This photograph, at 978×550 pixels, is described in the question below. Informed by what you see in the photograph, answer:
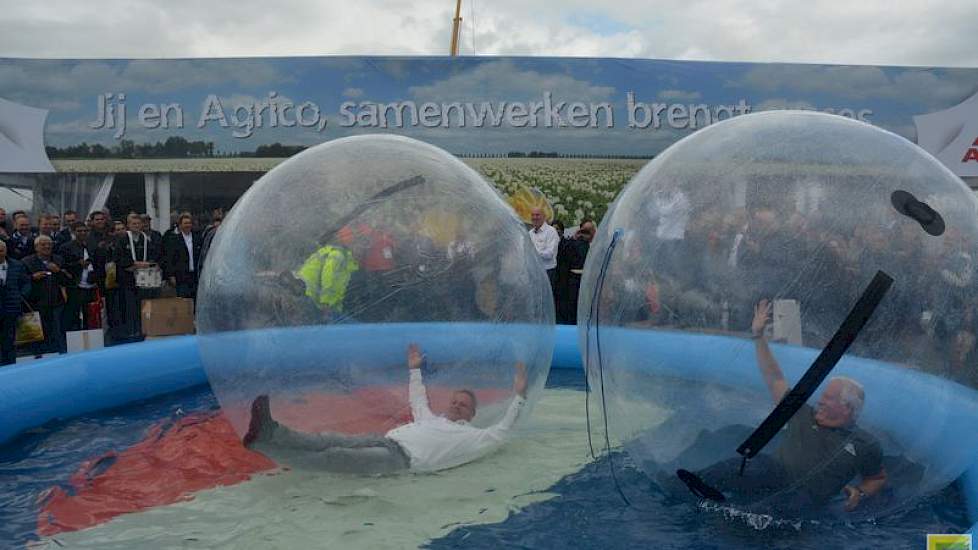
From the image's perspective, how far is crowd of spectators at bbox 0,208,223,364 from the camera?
856 cm

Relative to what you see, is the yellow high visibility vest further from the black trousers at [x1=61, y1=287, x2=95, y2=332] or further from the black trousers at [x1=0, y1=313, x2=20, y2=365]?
the black trousers at [x1=61, y1=287, x2=95, y2=332]

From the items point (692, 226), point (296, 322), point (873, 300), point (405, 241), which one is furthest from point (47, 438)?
point (873, 300)

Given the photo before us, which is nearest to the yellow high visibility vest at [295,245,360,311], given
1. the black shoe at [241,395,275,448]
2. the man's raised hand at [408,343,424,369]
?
the man's raised hand at [408,343,424,369]

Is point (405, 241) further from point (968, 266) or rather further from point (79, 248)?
point (79, 248)

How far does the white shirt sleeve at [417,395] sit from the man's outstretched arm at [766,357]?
5.10 ft

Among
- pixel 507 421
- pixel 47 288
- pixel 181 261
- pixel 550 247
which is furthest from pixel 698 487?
pixel 181 261

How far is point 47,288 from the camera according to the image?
8.53 metres

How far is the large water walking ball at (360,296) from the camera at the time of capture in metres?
3.88

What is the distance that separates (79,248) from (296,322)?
6381 millimetres

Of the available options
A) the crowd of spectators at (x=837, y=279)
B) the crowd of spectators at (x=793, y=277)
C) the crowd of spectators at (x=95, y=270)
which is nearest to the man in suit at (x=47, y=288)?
→ the crowd of spectators at (x=95, y=270)

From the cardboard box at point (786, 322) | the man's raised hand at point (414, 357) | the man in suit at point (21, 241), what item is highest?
the man in suit at point (21, 241)

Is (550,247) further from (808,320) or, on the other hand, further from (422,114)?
(808,320)

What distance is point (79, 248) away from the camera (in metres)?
9.16

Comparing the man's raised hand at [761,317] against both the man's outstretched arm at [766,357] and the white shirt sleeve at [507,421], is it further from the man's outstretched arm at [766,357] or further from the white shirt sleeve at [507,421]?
the white shirt sleeve at [507,421]
